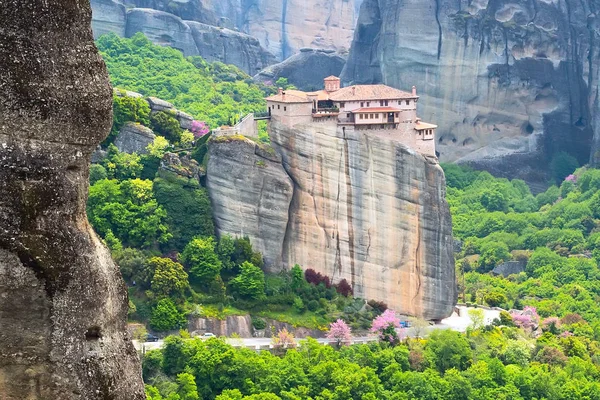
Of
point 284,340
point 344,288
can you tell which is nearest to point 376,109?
point 344,288

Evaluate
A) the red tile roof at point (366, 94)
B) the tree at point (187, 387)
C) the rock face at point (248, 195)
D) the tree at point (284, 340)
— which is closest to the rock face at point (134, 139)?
the rock face at point (248, 195)

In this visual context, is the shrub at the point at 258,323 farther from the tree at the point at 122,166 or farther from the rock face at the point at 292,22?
the rock face at the point at 292,22

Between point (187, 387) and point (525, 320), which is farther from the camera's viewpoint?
point (525, 320)

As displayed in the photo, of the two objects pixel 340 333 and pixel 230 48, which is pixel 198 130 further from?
pixel 230 48

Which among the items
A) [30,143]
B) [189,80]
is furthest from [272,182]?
[30,143]

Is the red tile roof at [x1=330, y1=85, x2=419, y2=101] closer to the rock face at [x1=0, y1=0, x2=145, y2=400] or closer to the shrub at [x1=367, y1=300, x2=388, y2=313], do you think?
the shrub at [x1=367, y1=300, x2=388, y2=313]

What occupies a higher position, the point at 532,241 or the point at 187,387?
the point at 187,387
